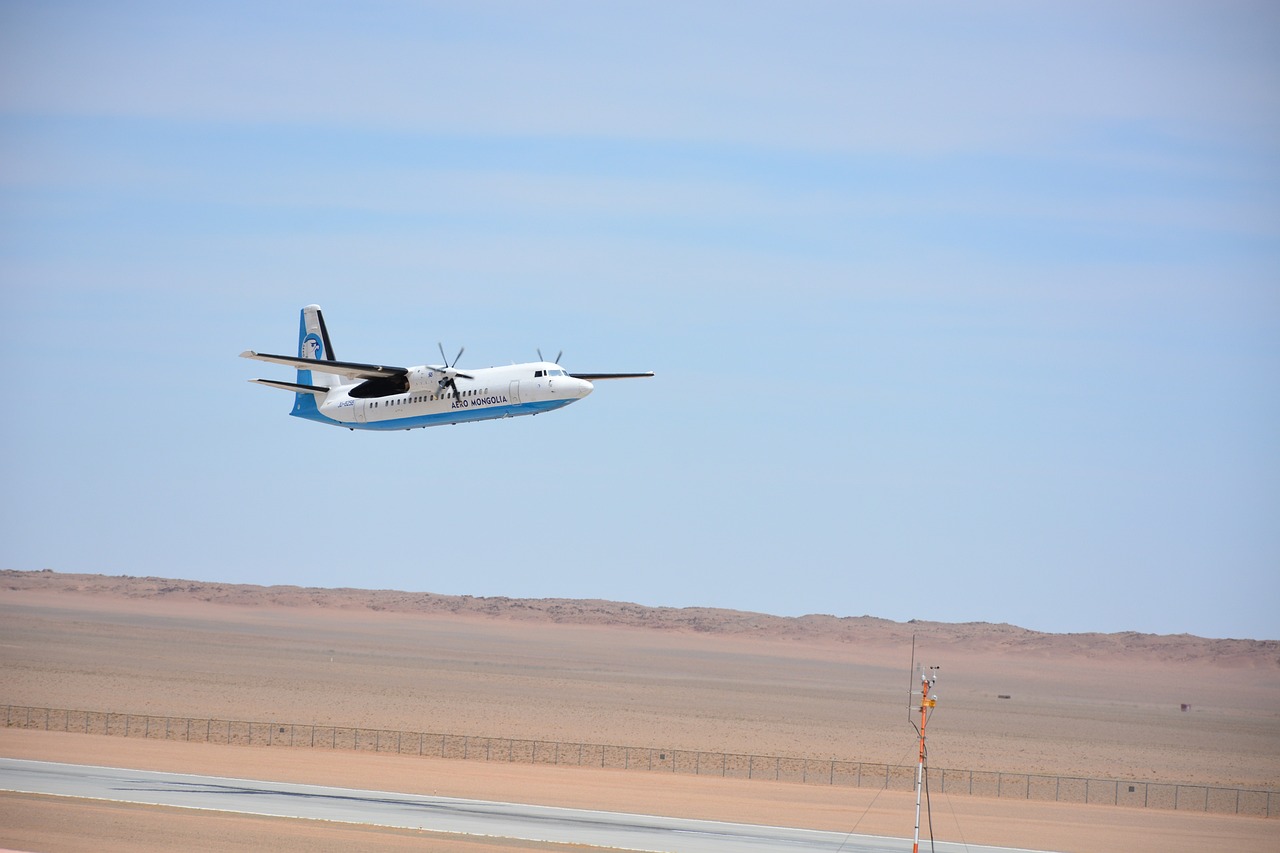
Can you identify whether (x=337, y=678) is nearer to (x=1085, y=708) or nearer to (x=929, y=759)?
(x=929, y=759)

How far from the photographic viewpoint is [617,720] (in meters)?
98.2

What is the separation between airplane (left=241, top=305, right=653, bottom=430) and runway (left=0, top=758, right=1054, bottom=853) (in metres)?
17.2

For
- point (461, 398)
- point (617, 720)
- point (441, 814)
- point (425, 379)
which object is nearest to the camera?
point (441, 814)

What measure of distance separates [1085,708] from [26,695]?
303 ft

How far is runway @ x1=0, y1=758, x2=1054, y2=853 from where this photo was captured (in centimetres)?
4916

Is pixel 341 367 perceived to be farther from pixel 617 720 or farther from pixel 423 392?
pixel 617 720

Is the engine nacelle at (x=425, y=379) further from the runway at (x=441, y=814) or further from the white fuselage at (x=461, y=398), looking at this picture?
the runway at (x=441, y=814)

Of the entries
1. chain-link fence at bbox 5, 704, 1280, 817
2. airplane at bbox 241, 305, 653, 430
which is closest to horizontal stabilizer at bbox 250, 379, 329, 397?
airplane at bbox 241, 305, 653, 430

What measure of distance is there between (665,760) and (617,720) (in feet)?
75.4

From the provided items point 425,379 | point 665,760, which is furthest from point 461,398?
point 665,760

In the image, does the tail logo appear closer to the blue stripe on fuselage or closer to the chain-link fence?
the blue stripe on fuselage

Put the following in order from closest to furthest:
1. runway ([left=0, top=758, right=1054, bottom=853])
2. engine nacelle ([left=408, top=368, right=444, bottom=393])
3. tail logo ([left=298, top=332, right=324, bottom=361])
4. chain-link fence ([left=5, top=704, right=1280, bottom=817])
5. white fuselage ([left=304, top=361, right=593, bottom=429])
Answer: runway ([left=0, top=758, right=1054, bottom=853]) → white fuselage ([left=304, top=361, right=593, bottom=429]) → engine nacelle ([left=408, top=368, right=444, bottom=393]) → chain-link fence ([left=5, top=704, right=1280, bottom=817]) → tail logo ([left=298, top=332, right=324, bottom=361])

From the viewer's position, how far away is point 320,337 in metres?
85.1

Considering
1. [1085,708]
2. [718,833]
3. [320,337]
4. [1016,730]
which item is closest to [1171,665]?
[1085,708]
